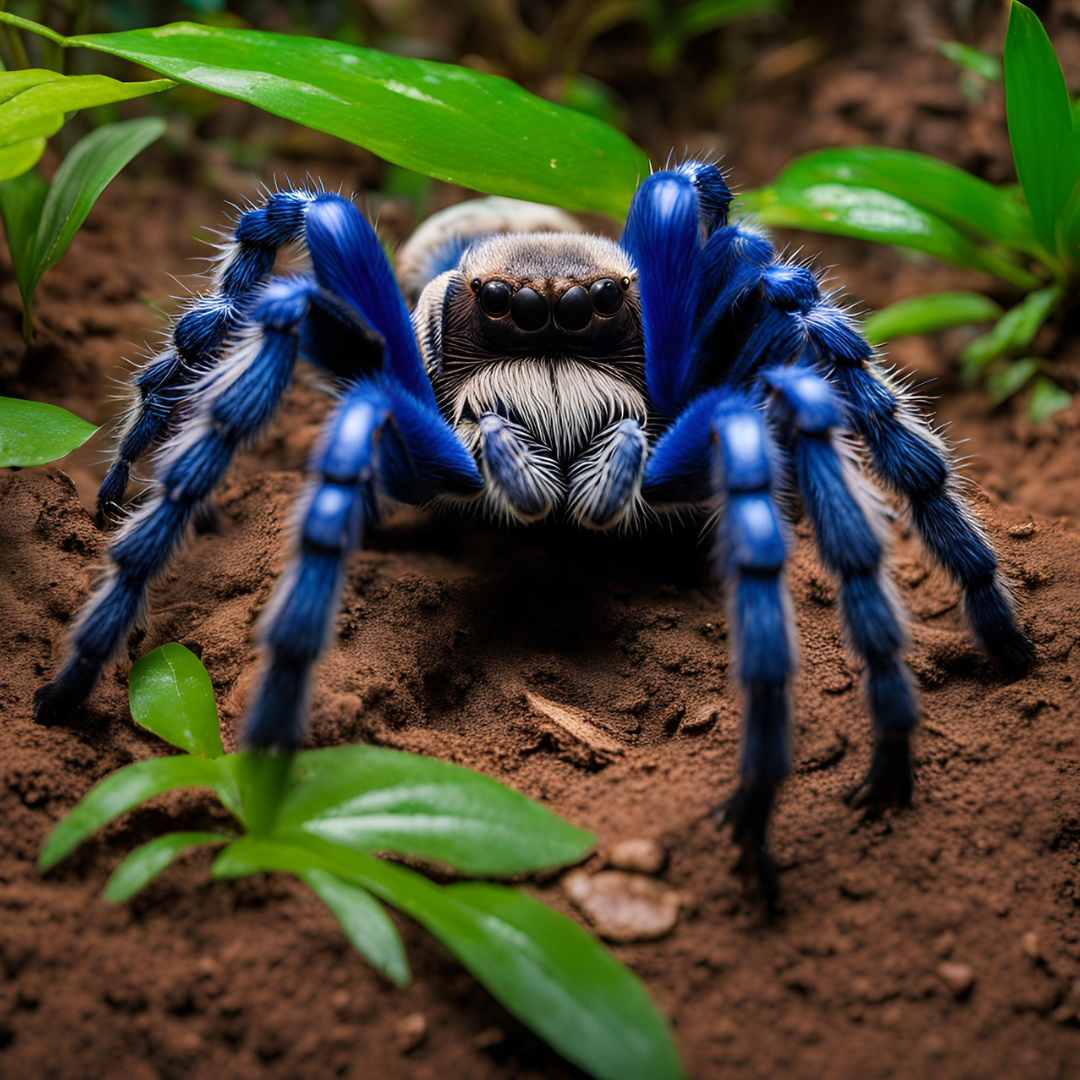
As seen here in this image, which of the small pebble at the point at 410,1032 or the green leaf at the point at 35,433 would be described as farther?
the green leaf at the point at 35,433

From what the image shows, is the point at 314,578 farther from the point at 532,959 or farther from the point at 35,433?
the point at 35,433

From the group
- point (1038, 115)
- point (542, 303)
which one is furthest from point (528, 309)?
point (1038, 115)

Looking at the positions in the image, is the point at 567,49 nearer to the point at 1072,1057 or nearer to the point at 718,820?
the point at 718,820

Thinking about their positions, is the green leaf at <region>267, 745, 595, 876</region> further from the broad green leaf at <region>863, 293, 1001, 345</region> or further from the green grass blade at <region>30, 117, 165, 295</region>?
the broad green leaf at <region>863, 293, 1001, 345</region>

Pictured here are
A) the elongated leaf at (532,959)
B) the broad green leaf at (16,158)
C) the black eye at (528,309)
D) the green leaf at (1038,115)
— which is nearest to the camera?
the elongated leaf at (532,959)

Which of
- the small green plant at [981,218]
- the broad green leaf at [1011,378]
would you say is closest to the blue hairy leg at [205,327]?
the small green plant at [981,218]

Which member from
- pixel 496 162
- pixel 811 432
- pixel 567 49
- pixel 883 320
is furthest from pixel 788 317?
pixel 567 49

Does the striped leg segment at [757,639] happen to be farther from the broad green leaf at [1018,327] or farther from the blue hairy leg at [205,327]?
the broad green leaf at [1018,327]
